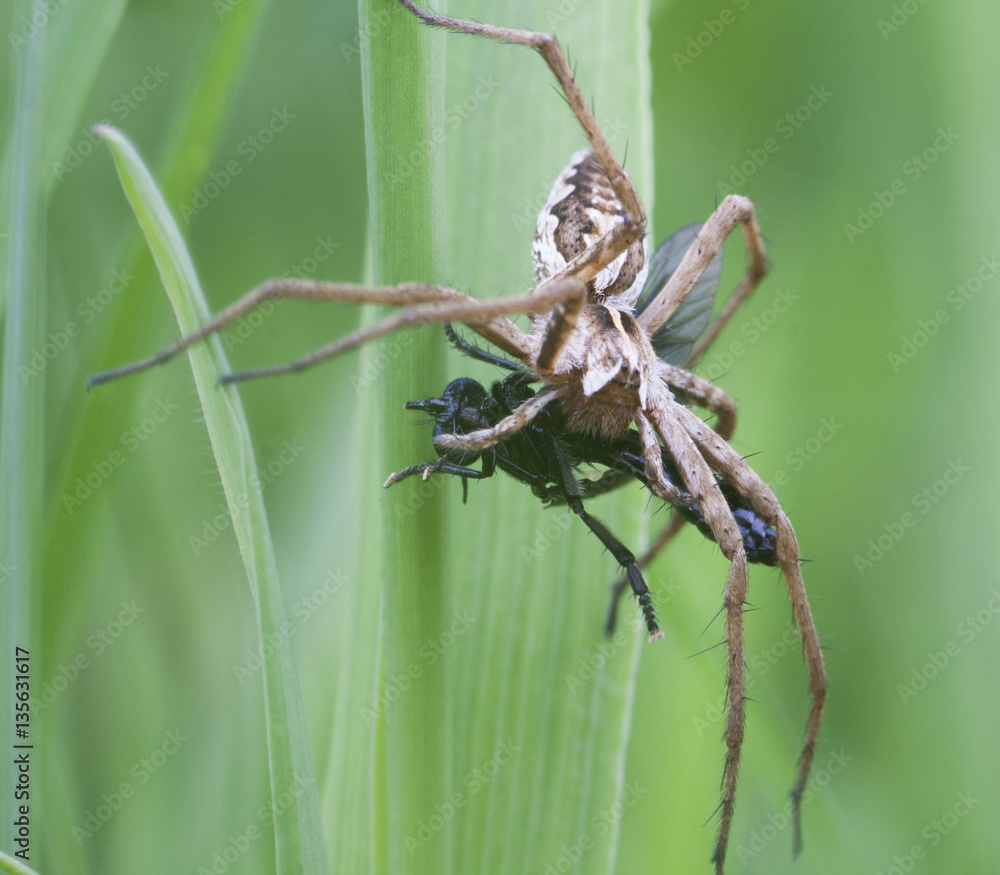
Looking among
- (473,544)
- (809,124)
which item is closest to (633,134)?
(473,544)

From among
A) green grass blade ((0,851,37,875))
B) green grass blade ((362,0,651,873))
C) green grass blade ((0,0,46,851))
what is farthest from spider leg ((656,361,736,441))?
green grass blade ((0,851,37,875))

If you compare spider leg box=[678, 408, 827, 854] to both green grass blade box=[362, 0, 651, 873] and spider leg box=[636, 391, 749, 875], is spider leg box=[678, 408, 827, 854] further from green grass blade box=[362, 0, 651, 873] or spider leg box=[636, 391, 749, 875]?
green grass blade box=[362, 0, 651, 873]

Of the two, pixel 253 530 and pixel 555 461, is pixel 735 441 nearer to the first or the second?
pixel 555 461

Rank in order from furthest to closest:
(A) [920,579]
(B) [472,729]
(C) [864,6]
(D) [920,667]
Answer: (C) [864,6] → (A) [920,579] → (D) [920,667] → (B) [472,729]

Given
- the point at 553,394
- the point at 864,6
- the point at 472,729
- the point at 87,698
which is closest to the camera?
the point at 472,729

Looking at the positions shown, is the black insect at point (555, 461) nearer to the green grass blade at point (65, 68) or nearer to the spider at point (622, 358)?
the spider at point (622, 358)

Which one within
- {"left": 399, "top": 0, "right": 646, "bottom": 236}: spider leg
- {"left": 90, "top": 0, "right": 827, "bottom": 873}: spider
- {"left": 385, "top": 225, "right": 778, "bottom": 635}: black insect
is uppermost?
{"left": 399, "top": 0, "right": 646, "bottom": 236}: spider leg

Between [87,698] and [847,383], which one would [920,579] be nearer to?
[847,383]

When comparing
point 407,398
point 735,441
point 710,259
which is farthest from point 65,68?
point 735,441
